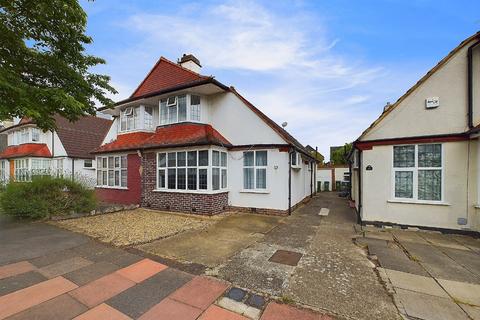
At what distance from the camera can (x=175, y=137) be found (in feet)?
36.1

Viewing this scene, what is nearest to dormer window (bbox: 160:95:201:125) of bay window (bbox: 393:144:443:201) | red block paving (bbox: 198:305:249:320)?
bay window (bbox: 393:144:443:201)

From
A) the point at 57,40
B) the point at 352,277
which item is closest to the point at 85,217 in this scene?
the point at 57,40

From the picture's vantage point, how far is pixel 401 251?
550 centimetres

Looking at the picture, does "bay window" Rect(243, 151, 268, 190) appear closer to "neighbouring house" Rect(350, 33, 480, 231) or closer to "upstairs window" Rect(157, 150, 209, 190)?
Answer: "upstairs window" Rect(157, 150, 209, 190)

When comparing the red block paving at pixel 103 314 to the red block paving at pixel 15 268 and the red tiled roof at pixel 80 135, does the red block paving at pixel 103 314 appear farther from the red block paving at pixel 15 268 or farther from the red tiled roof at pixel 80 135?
the red tiled roof at pixel 80 135

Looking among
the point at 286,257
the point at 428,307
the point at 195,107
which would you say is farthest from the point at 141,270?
the point at 195,107

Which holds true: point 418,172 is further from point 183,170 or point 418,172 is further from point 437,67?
point 183,170

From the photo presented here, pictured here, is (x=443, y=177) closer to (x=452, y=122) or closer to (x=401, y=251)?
(x=452, y=122)

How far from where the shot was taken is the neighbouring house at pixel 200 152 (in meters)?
10.0

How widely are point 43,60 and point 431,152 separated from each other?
12.6 m

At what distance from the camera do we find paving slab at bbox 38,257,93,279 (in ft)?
13.4

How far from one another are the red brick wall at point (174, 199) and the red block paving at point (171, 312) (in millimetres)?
6459

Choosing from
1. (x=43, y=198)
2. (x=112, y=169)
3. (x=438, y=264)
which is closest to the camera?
(x=438, y=264)

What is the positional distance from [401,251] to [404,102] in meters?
5.08
